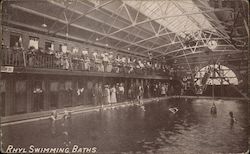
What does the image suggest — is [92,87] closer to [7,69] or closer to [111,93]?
[111,93]

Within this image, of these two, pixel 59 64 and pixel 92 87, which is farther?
pixel 92 87

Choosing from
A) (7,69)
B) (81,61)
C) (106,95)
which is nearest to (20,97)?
(7,69)

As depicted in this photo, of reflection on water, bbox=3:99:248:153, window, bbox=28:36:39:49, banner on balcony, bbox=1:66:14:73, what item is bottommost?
reflection on water, bbox=3:99:248:153

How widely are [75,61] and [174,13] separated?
9907mm

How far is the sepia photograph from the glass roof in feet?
0.37

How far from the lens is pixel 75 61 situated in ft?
55.7

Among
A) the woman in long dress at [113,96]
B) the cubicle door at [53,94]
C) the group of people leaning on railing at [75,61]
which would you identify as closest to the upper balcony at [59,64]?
the group of people leaning on railing at [75,61]

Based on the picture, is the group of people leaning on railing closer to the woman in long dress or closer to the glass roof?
the woman in long dress

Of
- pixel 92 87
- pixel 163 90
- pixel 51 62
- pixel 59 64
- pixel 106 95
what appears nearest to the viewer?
pixel 51 62

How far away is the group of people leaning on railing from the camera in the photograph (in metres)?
12.8

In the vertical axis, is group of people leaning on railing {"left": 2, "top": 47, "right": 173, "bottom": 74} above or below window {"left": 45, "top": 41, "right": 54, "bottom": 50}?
below

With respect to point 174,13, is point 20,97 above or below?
below

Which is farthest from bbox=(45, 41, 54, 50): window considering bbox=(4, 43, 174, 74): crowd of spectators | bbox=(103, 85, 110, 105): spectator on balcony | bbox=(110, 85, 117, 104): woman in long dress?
bbox=(110, 85, 117, 104): woman in long dress

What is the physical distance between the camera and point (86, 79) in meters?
17.7
